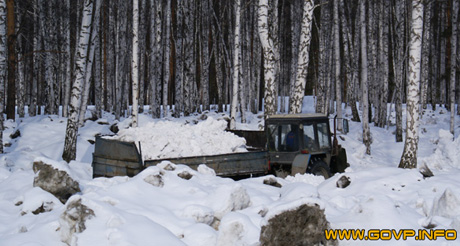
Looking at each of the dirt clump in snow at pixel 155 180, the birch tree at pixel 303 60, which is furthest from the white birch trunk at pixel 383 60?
the dirt clump in snow at pixel 155 180

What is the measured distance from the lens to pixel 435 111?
961 inches

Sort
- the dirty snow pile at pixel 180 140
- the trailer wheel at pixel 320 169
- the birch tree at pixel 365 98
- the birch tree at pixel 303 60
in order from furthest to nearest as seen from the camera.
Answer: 1. the birch tree at pixel 365 98
2. the birch tree at pixel 303 60
3. the dirty snow pile at pixel 180 140
4. the trailer wheel at pixel 320 169

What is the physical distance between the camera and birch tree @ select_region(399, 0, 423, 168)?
33.0ft

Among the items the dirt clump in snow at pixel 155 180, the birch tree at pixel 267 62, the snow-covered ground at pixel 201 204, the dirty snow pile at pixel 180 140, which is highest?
the birch tree at pixel 267 62

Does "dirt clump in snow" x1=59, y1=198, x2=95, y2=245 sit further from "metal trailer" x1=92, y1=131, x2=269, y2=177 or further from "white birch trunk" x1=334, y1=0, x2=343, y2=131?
"white birch trunk" x1=334, y1=0, x2=343, y2=131

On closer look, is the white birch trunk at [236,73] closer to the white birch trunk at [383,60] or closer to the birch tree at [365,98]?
the birch tree at [365,98]

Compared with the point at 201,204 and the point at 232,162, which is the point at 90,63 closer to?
the point at 232,162

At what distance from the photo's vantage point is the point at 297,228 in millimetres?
4672

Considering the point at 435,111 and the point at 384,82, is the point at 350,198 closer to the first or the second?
the point at 384,82

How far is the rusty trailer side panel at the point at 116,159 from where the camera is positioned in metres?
7.91

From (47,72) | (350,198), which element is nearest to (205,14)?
(47,72)

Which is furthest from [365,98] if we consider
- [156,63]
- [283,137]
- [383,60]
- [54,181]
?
[54,181]

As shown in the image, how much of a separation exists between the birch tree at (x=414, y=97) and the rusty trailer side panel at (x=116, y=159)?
20.5ft

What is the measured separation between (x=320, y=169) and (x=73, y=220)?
573 centimetres
